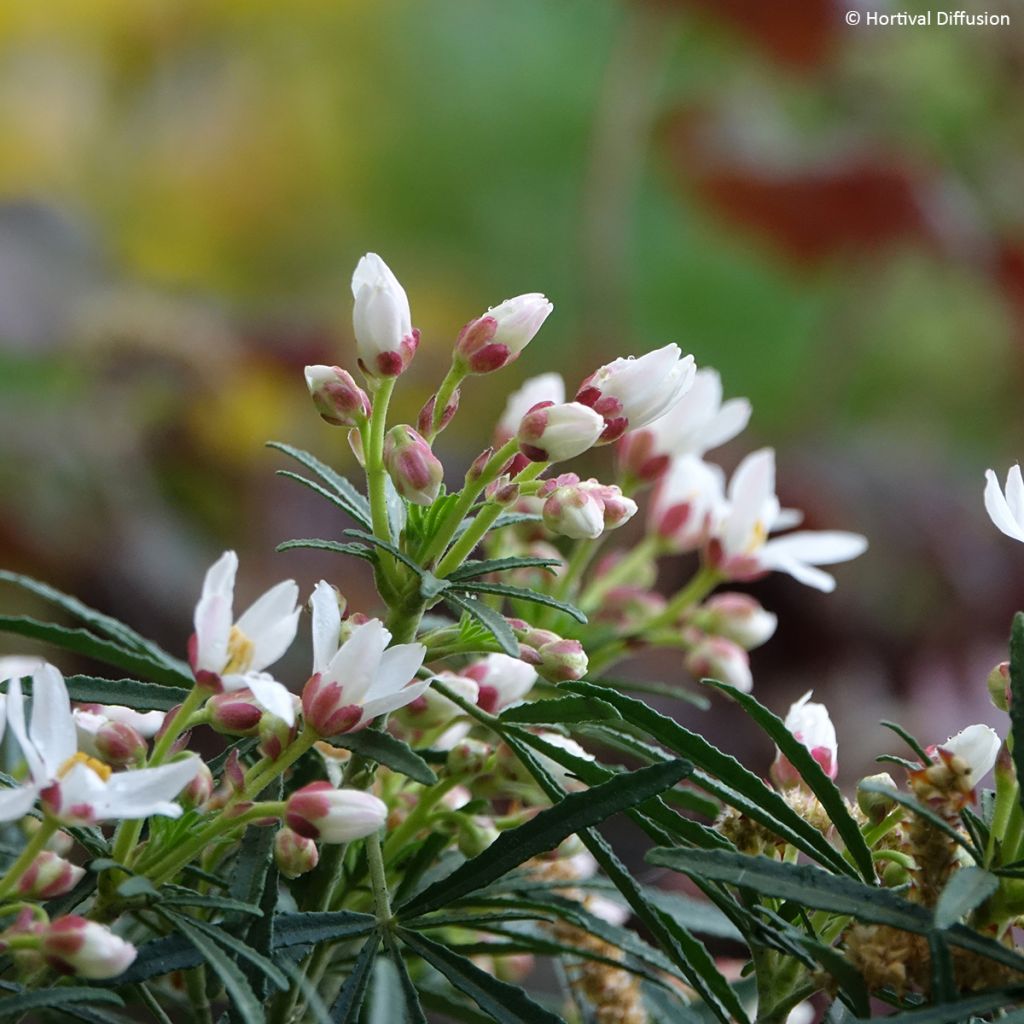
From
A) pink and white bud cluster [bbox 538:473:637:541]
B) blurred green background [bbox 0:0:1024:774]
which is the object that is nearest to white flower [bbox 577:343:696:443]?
pink and white bud cluster [bbox 538:473:637:541]

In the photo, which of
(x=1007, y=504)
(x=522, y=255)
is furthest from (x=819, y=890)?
(x=522, y=255)

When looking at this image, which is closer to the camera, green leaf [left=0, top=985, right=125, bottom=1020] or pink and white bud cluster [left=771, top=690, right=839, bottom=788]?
green leaf [left=0, top=985, right=125, bottom=1020]

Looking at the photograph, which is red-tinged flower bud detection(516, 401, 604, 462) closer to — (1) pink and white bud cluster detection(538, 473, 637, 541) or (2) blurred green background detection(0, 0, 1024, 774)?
(1) pink and white bud cluster detection(538, 473, 637, 541)

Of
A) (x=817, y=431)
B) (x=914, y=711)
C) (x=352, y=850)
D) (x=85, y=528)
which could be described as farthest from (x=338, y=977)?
(x=817, y=431)

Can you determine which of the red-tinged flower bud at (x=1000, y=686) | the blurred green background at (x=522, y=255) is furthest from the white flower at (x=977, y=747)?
the blurred green background at (x=522, y=255)

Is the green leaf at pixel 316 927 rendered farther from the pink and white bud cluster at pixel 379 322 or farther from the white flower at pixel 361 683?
the pink and white bud cluster at pixel 379 322

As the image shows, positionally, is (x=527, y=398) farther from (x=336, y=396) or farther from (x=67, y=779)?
(x=67, y=779)

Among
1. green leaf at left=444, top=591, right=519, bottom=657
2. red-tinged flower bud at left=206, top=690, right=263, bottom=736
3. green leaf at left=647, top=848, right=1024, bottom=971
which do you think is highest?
green leaf at left=444, top=591, right=519, bottom=657
